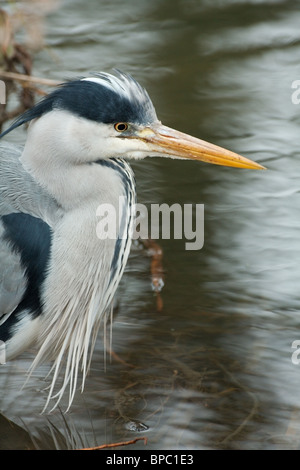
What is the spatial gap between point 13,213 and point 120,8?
502 centimetres

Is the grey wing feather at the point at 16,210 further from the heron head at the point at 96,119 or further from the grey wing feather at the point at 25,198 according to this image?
the heron head at the point at 96,119

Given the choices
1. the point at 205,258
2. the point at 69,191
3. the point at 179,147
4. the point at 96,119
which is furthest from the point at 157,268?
the point at 96,119

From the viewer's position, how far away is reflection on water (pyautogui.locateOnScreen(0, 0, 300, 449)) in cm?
364

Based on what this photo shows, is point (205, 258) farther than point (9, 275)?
Yes

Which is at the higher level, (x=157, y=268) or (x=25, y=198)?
Answer: (x=25, y=198)

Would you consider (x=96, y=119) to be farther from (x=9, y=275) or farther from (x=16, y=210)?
(x=9, y=275)

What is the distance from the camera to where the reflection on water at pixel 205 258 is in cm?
364

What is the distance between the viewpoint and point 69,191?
11.1 ft

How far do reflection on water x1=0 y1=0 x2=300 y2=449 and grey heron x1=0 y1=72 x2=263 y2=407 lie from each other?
0.31m

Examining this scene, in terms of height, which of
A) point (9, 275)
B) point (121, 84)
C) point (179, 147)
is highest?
point (121, 84)

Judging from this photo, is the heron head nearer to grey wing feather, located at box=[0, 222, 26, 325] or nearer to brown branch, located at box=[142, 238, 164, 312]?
grey wing feather, located at box=[0, 222, 26, 325]

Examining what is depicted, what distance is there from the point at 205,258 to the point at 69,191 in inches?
65.0

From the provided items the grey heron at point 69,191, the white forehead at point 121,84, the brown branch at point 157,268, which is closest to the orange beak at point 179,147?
the grey heron at point 69,191
